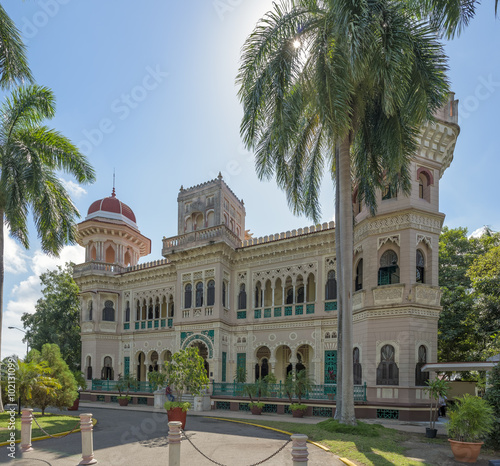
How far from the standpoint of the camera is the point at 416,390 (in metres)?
18.8

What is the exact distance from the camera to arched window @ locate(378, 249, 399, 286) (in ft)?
67.8

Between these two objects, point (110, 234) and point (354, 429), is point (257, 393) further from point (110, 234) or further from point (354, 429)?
point (110, 234)

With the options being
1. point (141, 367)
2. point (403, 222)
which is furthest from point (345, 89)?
point (141, 367)

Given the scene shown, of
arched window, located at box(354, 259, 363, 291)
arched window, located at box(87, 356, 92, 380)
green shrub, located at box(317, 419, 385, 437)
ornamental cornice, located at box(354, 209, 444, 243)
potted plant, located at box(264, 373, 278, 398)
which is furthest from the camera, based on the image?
arched window, located at box(87, 356, 92, 380)

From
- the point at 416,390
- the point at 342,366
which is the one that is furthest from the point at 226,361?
the point at 342,366

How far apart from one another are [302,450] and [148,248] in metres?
32.0

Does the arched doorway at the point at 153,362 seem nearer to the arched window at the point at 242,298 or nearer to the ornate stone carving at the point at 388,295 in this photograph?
the arched window at the point at 242,298

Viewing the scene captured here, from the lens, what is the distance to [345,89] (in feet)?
45.6

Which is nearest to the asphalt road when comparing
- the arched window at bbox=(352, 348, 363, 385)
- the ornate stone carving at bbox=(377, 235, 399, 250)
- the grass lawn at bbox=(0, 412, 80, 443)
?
the grass lawn at bbox=(0, 412, 80, 443)

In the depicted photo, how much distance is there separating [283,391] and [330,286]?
240 inches

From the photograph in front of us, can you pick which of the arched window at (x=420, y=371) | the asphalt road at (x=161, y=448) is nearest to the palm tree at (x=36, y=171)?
the asphalt road at (x=161, y=448)

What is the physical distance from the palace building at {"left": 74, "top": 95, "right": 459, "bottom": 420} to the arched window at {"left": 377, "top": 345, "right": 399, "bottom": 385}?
0.04m

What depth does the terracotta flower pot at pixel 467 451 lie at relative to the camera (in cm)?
1033

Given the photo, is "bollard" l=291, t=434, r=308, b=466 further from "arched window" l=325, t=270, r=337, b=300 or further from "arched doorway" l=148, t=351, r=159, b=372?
"arched doorway" l=148, t=351, r=159, b=372
